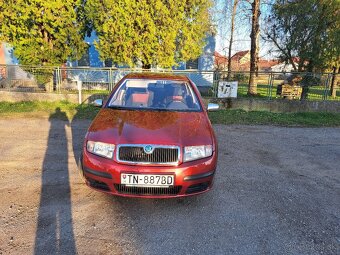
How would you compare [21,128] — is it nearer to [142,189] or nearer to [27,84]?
[27,84]

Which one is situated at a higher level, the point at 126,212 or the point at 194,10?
the point at 194,10

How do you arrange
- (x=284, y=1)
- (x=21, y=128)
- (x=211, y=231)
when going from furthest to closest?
(x=284, y=1) < (x=21, y=128) < (x=211, y=231)

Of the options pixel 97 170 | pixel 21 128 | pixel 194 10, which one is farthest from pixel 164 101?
pixel 194 10

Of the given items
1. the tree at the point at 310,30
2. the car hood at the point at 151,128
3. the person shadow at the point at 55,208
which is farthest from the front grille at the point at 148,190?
the tree at the point at 310,30

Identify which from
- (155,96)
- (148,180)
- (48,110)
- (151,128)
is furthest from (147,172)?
(48,110)

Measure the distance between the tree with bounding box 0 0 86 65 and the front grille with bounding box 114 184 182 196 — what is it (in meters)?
9.81

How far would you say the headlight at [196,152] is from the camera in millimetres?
3023

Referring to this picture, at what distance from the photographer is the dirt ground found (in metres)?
2.61

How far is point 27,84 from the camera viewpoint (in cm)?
1080

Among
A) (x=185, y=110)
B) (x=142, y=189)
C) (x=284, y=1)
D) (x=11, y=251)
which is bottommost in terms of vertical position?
(x=11, y=251)

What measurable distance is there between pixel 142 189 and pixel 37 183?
184 cm

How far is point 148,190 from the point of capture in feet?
9.80

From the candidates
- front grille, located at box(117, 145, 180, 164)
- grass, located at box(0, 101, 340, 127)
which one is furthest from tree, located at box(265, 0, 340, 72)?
front grille, located at box(117, 145, 180, 164)

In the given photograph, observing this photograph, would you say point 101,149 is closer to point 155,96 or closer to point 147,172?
point 147,172
